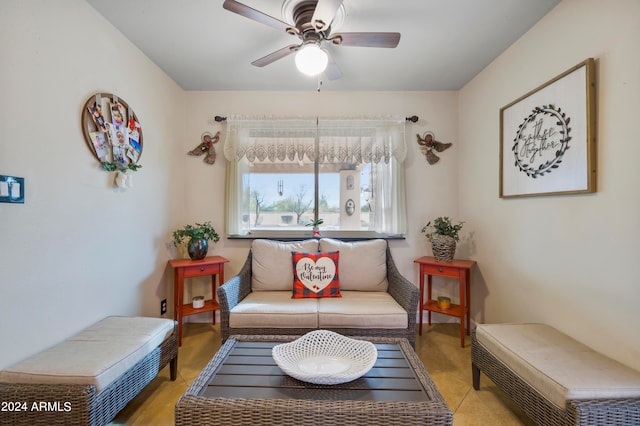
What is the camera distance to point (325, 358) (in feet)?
4.61

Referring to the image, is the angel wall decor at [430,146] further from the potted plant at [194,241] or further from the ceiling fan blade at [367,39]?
the potted plant at [194,241]

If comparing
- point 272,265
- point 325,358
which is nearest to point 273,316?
point 272,265

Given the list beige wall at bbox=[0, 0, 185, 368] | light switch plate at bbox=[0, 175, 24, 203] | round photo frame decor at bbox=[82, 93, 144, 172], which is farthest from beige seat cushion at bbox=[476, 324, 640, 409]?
round photo frame decor at bbox=[82, 93, 144, 172]

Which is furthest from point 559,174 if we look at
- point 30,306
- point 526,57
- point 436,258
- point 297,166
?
point 30,306

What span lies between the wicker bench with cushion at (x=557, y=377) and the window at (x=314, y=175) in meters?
1.41

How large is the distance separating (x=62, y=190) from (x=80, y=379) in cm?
102

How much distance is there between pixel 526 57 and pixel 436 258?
172cm

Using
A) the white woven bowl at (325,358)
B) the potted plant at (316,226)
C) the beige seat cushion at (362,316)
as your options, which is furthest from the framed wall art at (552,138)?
the potted plant at (316,226)

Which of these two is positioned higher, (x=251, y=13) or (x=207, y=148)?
(x=251, y=13)

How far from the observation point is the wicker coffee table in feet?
3.46

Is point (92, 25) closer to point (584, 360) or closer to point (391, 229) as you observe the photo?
point (391, 229)

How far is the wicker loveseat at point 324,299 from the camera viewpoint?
1988mm

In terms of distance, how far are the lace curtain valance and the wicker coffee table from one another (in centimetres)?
201

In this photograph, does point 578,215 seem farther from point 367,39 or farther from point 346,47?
point 346,47
